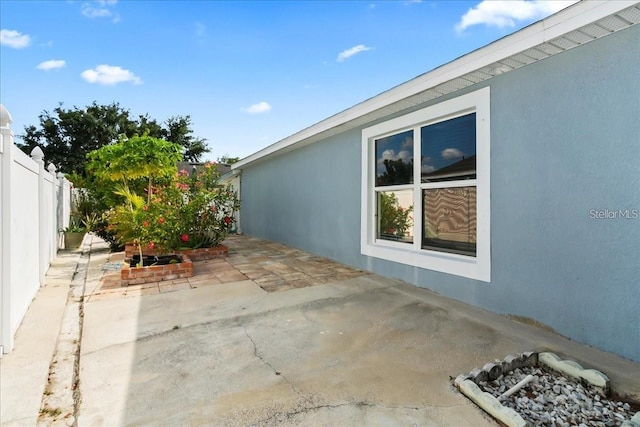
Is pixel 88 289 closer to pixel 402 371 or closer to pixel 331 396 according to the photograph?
pixel 331 396

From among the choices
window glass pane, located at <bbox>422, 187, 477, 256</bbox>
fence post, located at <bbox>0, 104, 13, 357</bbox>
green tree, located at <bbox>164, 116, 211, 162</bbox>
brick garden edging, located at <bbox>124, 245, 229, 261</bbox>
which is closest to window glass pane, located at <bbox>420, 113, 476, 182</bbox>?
window glass pane, located at <bbox>422, 187, 477, 256</bbox>

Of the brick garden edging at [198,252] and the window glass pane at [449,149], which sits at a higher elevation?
the window glass pane at [449,149]

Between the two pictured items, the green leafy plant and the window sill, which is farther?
the green leafy plant

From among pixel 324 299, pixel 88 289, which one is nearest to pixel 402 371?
pixel 324 299

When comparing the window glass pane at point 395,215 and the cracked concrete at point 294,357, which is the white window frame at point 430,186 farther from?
the cracked concrete at point 294,357

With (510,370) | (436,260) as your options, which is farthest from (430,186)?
(510,370)

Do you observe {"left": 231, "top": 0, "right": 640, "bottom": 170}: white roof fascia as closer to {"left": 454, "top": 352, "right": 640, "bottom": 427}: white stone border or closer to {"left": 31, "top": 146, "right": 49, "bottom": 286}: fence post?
{"left": 454, "top": 352, "right": 640, "bottom": 427}: white stone border

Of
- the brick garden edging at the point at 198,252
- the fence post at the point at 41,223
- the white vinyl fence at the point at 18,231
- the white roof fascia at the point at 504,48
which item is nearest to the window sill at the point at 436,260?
the white roof fascia at the point at 504,48

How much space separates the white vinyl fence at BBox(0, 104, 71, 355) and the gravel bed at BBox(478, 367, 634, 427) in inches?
167

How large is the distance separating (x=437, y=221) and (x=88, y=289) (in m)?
5.42

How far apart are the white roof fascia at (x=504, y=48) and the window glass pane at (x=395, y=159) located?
65cm

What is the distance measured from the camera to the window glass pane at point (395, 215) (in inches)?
200

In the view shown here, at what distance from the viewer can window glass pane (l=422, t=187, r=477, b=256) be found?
13.7ft

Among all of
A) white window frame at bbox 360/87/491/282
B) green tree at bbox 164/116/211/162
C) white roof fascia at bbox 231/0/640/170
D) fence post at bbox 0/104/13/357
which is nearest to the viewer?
white roof fascia at bbox 231/0/640/170
